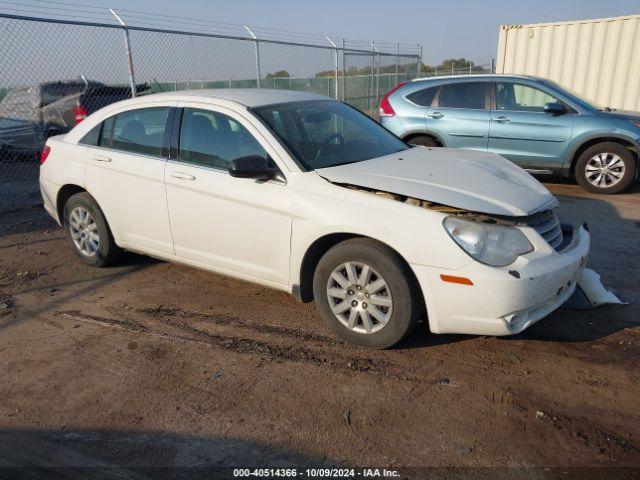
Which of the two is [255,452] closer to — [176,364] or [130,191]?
[176,364]

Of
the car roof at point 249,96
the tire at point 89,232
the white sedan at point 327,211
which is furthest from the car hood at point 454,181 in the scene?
the tire at point 89,232

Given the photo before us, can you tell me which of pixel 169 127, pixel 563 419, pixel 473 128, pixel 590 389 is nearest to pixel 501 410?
pixel 563 419

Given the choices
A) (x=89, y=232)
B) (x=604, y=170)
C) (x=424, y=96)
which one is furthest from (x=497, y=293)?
(x=424, y=96)

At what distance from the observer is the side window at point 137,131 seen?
4.45 metres

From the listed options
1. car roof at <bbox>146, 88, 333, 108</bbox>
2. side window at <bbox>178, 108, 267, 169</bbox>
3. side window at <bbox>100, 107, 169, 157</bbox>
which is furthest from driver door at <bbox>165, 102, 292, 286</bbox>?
side window at <bbox>100, 107, 169, 157</bbox>

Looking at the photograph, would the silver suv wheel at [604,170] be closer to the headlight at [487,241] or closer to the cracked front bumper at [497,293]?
the cracked front bumper at [497,293]

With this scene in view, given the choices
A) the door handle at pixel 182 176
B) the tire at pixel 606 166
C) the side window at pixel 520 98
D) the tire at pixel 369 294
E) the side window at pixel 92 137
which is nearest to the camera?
the tire at pixel 369 294

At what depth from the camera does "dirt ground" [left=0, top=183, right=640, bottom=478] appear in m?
2.66

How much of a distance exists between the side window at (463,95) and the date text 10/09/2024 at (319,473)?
270 inches

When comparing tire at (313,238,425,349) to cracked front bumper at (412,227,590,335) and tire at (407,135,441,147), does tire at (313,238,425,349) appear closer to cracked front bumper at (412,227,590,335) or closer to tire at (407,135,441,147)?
cracked front bumper at (412,227,590,335)

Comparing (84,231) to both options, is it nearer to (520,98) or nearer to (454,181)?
(454,181)

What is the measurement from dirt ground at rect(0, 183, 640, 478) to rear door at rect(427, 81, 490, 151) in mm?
3978

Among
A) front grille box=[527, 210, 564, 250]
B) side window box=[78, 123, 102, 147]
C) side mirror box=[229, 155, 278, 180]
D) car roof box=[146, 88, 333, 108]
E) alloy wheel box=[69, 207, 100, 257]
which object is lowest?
alloy wheel box=[69, 207, 100, 257]

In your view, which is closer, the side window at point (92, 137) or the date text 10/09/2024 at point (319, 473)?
the date text 10/09/2024 at point (319, 473)
